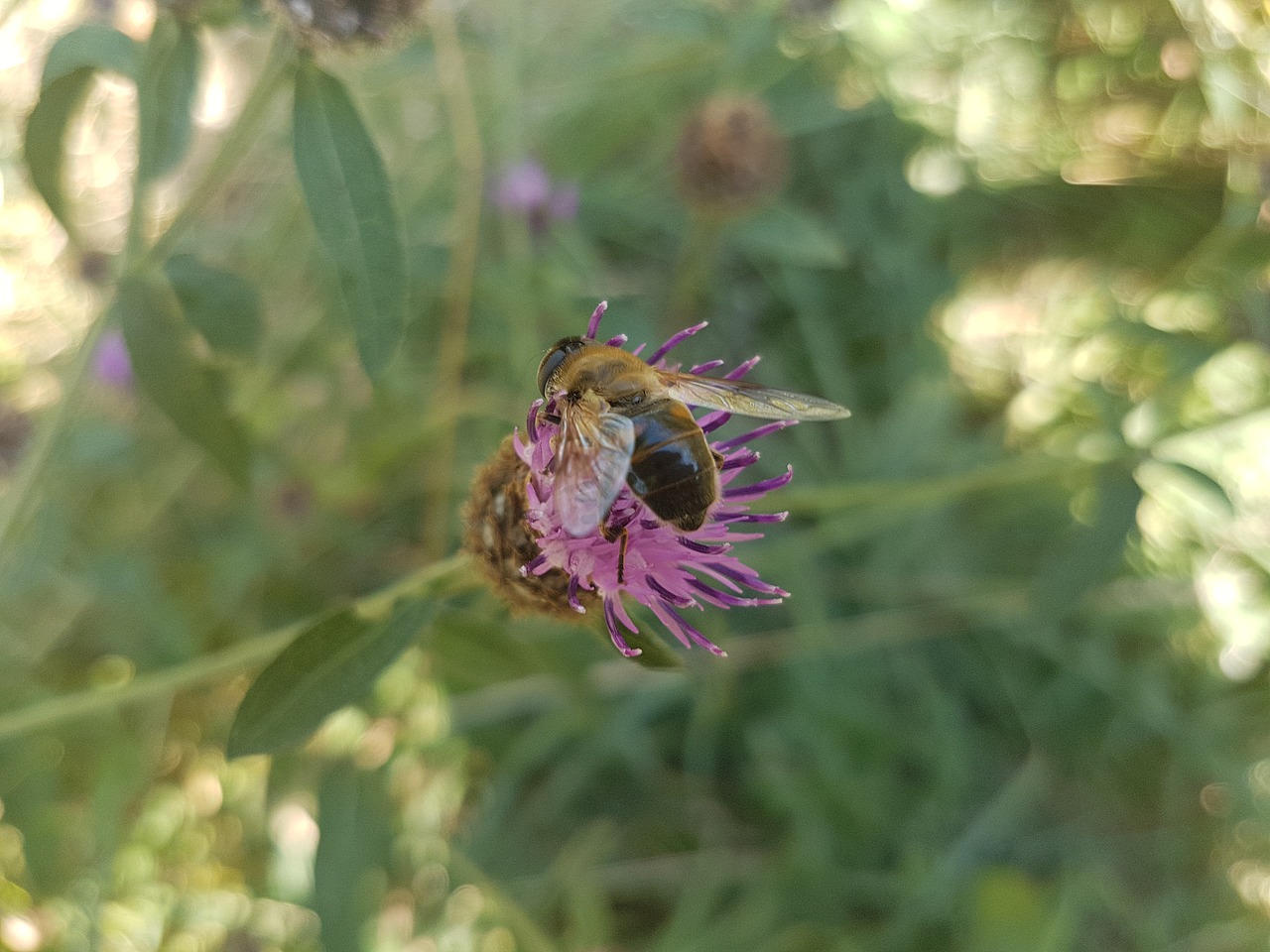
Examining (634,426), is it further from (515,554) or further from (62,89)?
(62,89)

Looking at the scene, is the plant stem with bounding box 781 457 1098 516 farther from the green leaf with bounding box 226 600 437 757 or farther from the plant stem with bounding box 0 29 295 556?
the plant stem with bounding box 0 29 295 556

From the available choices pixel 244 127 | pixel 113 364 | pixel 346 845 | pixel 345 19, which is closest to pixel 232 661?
pixel 346 845

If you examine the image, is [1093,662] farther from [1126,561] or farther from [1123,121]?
[1123,121]

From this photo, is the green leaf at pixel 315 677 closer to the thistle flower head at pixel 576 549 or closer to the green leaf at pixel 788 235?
the thistle flower head at pixel 576 549

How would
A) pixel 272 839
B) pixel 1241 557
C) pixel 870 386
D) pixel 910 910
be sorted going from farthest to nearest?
pixel 870 386 < pixel 1241 557 < pixel 910 910 < pixel 272 839

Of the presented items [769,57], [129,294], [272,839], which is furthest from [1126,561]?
[129,294]
